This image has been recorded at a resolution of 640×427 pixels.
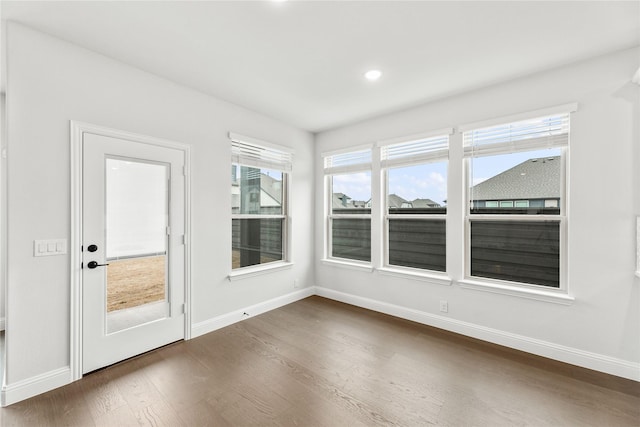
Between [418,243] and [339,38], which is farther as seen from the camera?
[418,243]

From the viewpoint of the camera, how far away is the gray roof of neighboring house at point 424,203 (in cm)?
358

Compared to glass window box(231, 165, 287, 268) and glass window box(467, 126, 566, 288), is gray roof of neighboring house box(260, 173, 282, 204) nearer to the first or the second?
glass window box(231, 165, 287, 268)

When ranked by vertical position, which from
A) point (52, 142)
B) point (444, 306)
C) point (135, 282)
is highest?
point (52, 142)

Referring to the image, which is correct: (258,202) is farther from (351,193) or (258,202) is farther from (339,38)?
(339,38)

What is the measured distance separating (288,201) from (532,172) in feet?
10.2

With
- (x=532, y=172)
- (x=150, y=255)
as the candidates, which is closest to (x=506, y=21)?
(x=532, y=172)

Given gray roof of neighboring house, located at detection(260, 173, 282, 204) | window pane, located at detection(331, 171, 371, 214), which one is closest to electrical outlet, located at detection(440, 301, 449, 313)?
window pane, located at detection(331, 171, 371, 214)

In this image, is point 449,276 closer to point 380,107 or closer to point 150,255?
point 380,107

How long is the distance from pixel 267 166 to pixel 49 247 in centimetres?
244

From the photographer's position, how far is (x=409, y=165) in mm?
3707

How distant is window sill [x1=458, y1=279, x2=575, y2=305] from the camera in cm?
263

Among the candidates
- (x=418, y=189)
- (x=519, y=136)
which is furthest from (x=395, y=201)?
(x=519, y=136)

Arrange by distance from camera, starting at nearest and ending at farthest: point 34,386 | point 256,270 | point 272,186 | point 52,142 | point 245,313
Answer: point 34,386
point 52,142
point 245,313
point 256,270
point 272,186

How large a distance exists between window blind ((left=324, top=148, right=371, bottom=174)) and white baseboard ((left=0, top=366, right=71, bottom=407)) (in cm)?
381
